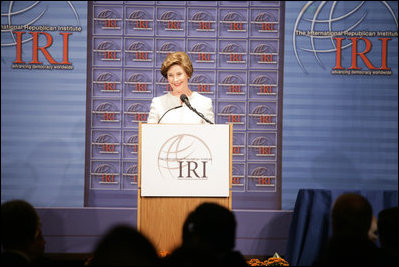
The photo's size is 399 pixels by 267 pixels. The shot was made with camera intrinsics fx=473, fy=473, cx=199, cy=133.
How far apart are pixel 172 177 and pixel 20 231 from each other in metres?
1.41

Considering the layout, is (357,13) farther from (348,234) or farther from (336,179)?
(348,234)

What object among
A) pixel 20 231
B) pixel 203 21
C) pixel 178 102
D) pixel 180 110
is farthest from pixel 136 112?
pixel 20 231

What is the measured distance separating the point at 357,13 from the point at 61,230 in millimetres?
4449

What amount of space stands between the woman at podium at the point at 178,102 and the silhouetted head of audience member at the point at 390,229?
1.91 metres

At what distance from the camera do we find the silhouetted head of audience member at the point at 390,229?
2.36 meters

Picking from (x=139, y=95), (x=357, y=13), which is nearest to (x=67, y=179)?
(x=139, y=95)

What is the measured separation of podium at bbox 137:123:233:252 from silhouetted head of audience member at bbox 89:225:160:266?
1862 millimetres

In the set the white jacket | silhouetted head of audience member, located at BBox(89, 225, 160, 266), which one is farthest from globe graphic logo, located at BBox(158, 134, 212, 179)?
silhouetted head of audience member, located at BBox(89, 225, 160, 266)

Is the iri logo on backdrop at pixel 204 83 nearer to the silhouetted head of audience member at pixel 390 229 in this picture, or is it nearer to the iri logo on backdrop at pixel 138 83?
the iri logo on backdrop at pixel 138 83

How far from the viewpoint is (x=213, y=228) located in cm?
207

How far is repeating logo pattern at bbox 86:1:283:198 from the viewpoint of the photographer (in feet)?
19.0

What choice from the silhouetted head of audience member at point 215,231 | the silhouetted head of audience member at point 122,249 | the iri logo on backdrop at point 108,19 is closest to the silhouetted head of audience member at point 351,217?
the silhouetted head of audience member at point 215,231

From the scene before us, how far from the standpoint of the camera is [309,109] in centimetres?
582

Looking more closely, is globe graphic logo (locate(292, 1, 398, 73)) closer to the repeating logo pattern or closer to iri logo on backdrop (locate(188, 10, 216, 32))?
the repeating logo pattern
